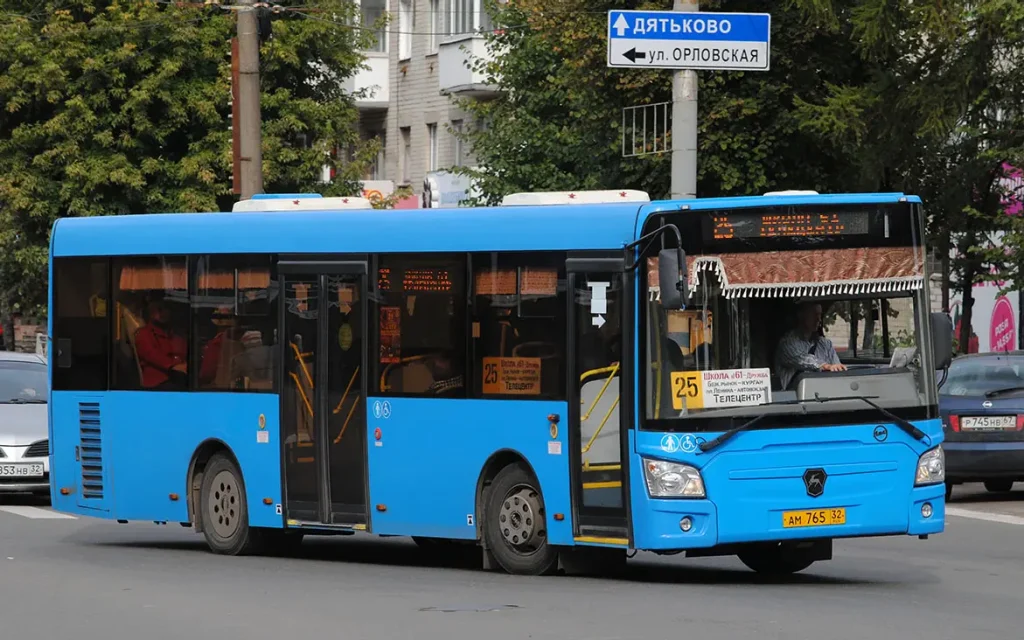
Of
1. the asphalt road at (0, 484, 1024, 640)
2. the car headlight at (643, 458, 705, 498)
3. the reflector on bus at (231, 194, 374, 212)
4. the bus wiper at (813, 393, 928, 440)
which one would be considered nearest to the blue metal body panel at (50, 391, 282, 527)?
the asphalt road at (0, 484, 1024, 640)

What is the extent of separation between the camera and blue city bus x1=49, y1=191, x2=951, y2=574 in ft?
43.5

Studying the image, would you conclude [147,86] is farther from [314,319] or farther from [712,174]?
[314,319]

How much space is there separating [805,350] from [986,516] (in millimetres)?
8153

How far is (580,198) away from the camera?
14477mm

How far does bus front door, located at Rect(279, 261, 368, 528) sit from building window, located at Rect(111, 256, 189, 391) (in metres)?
1.33

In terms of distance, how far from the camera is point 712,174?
30.2 meters

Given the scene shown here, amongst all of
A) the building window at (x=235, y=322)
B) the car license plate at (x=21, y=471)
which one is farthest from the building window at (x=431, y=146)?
the building window at (x=235, y=322)

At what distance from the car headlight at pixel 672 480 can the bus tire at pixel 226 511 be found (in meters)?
4.42

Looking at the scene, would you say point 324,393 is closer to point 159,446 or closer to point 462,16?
point 159,446

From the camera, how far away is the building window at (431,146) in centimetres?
5122

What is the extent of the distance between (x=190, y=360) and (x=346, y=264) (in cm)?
204

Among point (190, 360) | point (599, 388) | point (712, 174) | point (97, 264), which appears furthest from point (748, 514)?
point (712, 174)

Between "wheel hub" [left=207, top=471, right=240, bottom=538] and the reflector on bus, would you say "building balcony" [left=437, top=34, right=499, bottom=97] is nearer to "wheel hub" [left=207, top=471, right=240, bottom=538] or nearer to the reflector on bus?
the reflector on bus

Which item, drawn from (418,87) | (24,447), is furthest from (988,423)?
(418,87)
